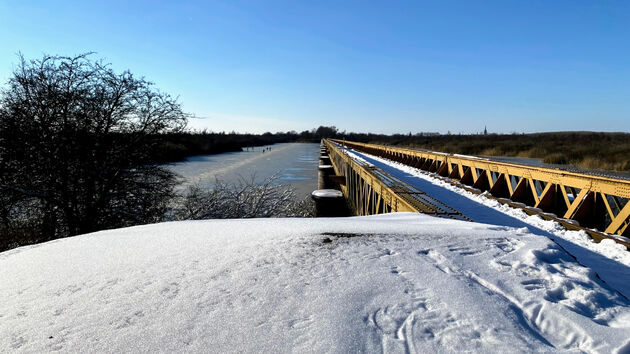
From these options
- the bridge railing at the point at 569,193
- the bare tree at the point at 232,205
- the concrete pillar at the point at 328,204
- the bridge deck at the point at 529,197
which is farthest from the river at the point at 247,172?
the bridge railing at the point at 569,193

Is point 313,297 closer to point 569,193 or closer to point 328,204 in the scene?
point 569,193

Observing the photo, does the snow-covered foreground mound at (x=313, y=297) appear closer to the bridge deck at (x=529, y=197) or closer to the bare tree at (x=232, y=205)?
the bridge deck at (x=529, y=197)

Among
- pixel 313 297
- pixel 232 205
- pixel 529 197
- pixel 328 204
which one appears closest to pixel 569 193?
pixel 529 197

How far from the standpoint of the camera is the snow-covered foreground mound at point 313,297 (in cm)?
185

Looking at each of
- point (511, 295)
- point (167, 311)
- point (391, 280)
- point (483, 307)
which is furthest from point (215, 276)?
point (511, 295)

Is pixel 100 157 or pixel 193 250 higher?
pixel 100 157

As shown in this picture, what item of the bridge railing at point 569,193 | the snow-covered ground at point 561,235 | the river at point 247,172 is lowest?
the river at point 247,172

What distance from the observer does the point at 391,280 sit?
2523 millimetres

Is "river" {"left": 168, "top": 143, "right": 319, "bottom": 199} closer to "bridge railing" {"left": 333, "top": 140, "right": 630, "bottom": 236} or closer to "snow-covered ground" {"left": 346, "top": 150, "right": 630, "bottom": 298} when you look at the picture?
"snow-covered ground" {"left": 346, "top": 150, "right": 630, "bottom": 298}

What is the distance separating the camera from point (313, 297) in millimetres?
2287

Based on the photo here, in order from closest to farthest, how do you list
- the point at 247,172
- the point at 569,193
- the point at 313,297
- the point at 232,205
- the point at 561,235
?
1. the point at 313,297
2. the point at 561,235
3. the point at 569,193
4. the point at 232,205
5. the point at 247,172

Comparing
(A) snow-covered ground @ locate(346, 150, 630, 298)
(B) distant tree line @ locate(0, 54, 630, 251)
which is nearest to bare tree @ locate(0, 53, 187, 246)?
(B) distant tree line @ locate(0, 54, 630, 251)

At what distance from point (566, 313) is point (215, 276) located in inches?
105

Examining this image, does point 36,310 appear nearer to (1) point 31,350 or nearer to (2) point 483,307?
(1) point 31,350
